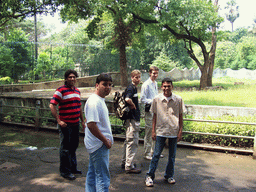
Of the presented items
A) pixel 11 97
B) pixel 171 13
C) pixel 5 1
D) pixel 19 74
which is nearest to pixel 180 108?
pixel 11 97

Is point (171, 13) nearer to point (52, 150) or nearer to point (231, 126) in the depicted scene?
point (231, 126)

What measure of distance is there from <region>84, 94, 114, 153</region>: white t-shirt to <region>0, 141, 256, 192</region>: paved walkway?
4.74 ft

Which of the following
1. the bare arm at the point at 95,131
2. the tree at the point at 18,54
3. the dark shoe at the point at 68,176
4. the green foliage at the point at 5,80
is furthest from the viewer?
the tree at the point at 18,54

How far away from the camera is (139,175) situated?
4766 millimetres

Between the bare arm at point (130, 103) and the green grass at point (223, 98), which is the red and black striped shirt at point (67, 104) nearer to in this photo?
the bare arm at point (130, 103)

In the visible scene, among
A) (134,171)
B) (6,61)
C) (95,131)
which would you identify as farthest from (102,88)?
(6,61)

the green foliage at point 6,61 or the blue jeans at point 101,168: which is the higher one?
the green foliage at point 6,61

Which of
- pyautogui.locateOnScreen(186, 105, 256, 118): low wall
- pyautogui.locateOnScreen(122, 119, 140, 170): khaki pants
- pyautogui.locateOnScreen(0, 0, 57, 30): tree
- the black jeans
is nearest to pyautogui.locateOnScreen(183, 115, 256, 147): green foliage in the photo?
pyautogui.locateOnScreen(186, 105, 256, 118): low wall

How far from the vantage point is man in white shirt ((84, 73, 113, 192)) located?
9.67 feet

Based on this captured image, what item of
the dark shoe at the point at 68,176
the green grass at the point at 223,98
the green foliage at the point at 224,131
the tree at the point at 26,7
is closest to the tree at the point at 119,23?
the tree at the point at 26,7

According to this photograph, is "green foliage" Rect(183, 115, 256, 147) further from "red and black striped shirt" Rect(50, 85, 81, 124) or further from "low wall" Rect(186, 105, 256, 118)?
"red and black striped shirt" Rect(50, 85, 81, 124)

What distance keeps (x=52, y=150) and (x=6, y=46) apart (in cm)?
1687

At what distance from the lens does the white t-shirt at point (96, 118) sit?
2.95m

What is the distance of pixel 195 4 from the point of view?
1684 centimetres
